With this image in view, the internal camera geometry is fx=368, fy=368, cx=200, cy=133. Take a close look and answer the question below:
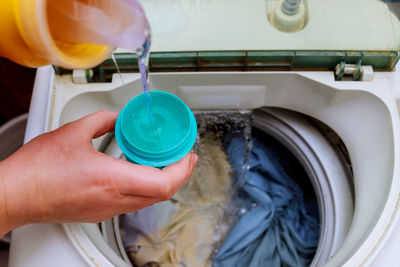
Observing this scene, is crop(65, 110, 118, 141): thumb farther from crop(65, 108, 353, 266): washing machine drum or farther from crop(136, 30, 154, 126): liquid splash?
crop(65, 108, 353, 266): washing machine drum

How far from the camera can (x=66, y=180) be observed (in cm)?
56

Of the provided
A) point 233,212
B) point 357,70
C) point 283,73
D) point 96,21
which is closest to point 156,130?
point 96,21

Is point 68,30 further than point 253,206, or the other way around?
point 253,206

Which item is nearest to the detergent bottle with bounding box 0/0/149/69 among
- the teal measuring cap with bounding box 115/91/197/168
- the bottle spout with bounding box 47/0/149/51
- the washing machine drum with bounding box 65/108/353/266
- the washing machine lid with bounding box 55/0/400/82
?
the bottle spout with bounding box 47/0/149/51

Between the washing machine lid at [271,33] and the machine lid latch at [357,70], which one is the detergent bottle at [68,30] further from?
the machine lid latch at [357,70]

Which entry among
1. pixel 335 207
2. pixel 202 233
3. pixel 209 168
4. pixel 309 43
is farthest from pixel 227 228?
pixel 309 43

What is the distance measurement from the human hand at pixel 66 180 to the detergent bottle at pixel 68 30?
0.15m

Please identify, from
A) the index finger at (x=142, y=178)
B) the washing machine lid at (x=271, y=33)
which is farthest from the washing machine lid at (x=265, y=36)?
the index finger at (x=142, y=178)

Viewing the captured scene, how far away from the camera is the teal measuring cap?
59 centimetres

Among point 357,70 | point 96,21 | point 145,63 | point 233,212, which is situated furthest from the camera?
point 233,212

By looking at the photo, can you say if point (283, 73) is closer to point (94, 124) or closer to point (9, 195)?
point (94, 124)

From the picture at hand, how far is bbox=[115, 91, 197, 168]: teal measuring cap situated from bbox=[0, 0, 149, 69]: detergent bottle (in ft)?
0.43

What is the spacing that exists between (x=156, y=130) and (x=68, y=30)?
215 mm

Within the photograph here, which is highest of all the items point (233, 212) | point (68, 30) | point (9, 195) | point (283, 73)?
point (68, 30)
